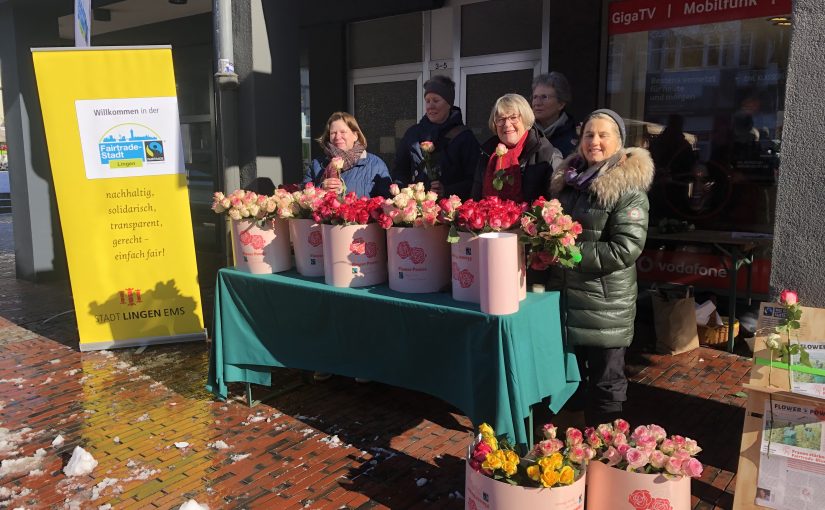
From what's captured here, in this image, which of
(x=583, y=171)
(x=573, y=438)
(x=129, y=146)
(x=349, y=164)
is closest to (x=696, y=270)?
(x=583, y=171)

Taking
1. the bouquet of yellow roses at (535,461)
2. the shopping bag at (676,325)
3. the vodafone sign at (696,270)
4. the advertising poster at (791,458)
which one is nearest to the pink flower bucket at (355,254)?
the bouquet of yellow roses at (535,461)

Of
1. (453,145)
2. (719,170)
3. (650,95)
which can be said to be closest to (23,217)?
(453,145)

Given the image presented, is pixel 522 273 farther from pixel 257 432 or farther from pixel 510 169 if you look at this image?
pixel 257 432

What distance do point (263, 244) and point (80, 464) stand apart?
1.54 metres

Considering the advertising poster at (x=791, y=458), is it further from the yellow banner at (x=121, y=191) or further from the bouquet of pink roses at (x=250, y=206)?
the yellow banner at (x=121, y=191)

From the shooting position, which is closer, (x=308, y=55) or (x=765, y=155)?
(x=765, y=155)

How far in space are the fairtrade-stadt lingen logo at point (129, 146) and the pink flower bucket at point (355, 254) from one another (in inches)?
101

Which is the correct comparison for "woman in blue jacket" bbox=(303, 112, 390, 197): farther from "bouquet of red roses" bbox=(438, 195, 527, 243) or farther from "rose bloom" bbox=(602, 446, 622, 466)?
"rose bloom" bbox=(602, 446, 622, 466)

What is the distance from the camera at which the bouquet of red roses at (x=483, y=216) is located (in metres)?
2.87

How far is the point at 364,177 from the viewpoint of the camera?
4547mm

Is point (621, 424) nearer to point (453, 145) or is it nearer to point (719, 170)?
point (453, 145)

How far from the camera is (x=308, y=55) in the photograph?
8414 mm

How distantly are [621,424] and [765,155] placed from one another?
4012mm

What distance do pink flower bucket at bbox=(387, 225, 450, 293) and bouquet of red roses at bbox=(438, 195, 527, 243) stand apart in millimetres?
233
